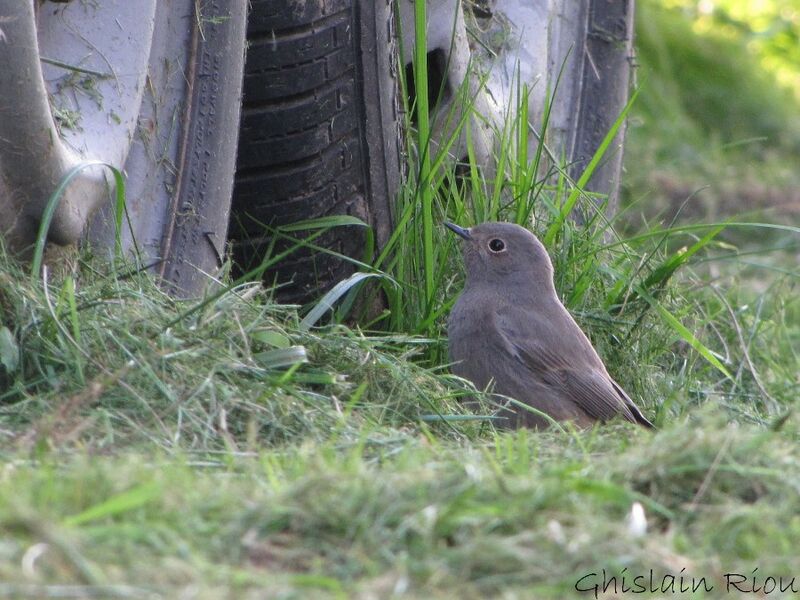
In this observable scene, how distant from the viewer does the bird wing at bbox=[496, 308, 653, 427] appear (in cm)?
484

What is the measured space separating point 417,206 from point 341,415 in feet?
4.77

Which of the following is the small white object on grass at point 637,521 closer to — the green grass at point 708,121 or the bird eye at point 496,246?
the bird eye at point 496,246

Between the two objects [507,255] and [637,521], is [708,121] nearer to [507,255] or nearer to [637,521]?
[507,255]

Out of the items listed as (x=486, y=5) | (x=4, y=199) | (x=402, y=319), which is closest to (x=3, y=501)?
(x=4, y=199)

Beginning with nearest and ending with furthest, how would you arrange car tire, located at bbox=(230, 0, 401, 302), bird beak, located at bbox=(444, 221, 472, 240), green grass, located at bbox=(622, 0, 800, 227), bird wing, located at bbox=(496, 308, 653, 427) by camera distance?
car tire, located at bbox=(230, 0, 401, 302) < bird wing, located at bbox=(496, 308, 653, 427) < bird beak, located at bbox=(444, 221, 472, 240) < green grass, located at bbox=(622, 0, 800, 227)

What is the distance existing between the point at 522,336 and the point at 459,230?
1.61 ft

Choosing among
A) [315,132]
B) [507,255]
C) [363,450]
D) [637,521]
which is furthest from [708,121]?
[637,521]

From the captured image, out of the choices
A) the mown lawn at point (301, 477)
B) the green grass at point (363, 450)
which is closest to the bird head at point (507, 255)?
the green grass at point (363, 450)

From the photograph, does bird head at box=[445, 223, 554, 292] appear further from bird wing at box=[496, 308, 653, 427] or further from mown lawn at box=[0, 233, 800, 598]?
mown lawn at box=[0, 233, 800, 598]

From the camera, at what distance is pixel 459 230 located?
494 centimetres

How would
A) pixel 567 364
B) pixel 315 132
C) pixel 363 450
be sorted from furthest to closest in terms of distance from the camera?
pixel 567 364 < pixel 315 132 < pixel 363 450

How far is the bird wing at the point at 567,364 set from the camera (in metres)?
4.84

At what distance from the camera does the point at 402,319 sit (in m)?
4.79

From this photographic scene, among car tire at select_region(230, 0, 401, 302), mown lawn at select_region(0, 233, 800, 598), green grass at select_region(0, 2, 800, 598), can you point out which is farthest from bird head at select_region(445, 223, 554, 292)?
mown lawn at select_region(0, 233, 800, 598)
